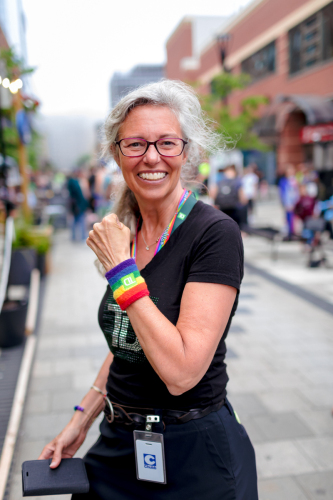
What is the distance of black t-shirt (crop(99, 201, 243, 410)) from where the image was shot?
4.16 ft

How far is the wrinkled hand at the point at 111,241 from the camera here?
1.26 m

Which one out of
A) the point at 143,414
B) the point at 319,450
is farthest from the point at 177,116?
the point at 319,450

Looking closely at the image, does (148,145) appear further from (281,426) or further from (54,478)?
(281,426)

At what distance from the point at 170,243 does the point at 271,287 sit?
19.7 feet

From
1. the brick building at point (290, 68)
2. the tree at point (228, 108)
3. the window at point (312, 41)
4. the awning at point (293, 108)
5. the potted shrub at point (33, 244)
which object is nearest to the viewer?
the potted shrub at point (33, 244)

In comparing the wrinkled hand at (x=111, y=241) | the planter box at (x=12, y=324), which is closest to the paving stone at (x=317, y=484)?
the wrinkled hand at (x=111, y=241)

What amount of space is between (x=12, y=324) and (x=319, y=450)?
10.4 feet

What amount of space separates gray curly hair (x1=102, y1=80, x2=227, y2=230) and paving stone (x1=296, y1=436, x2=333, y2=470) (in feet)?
6.79

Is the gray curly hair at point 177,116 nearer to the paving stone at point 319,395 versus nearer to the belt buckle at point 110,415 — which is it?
the belt buckle at point 110,415

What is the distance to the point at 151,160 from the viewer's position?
140 cm

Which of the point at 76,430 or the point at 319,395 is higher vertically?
the point at 76,430

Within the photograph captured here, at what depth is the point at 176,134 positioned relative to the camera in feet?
4.71

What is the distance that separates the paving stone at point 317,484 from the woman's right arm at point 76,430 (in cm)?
151

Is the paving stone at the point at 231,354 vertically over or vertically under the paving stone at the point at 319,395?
under
